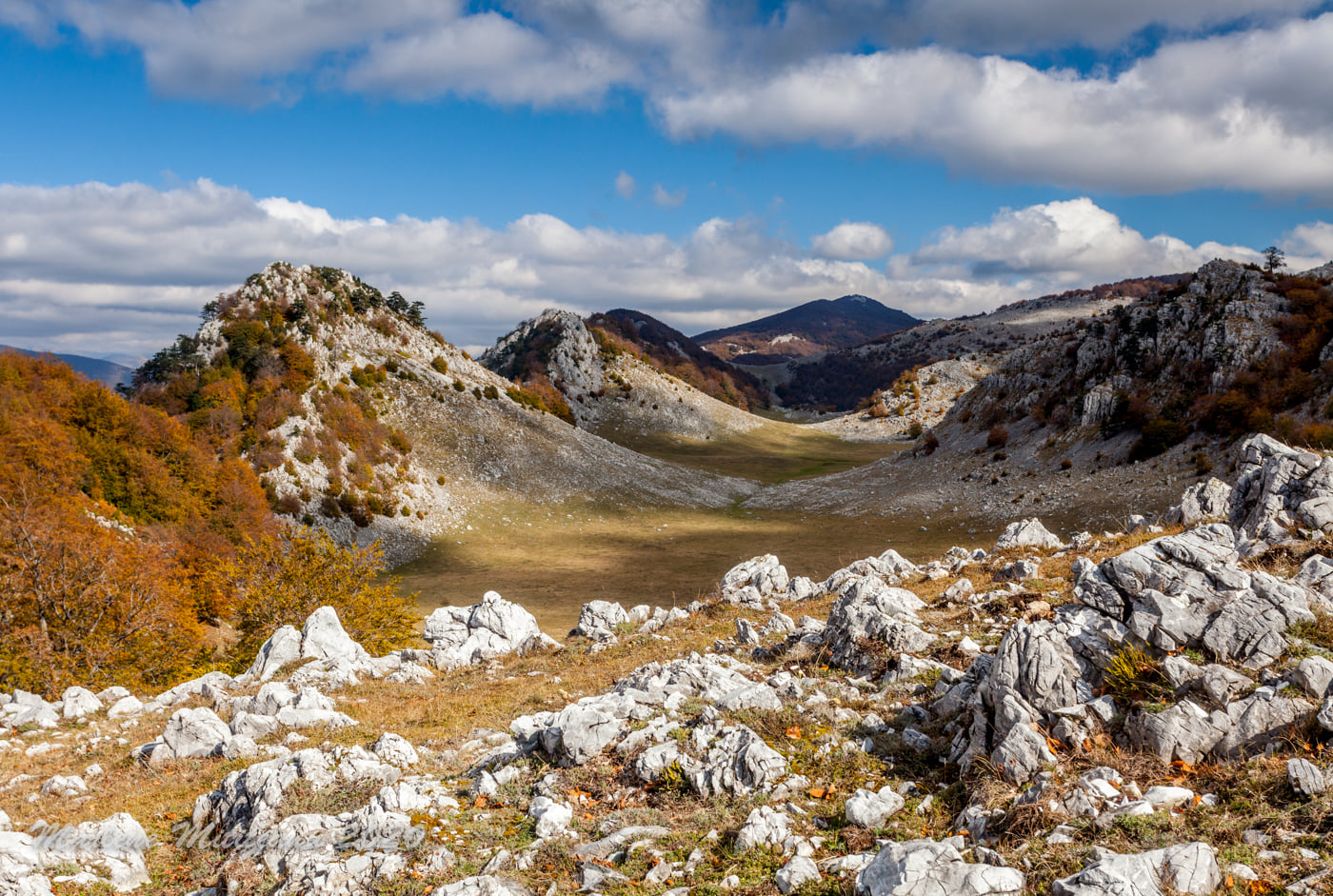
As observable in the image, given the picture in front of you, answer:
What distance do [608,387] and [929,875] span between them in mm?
132949

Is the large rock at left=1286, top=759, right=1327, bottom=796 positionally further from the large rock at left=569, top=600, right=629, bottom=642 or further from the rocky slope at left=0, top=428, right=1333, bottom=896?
the large rock at left=569, top=600, right=629, bottom=642

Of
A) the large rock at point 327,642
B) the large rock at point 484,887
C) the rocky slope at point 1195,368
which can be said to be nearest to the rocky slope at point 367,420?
the large rock at point 327,642

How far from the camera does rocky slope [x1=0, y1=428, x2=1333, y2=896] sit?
24.0 feet

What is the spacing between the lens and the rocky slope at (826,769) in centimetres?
730

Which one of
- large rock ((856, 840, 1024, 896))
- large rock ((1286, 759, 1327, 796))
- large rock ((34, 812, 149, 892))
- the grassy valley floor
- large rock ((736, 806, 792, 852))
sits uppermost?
large rock ((1286, 759, 1327, 796))

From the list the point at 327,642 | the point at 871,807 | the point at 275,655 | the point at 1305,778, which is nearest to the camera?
the point at 1305,778

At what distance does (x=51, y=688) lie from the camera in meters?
22.9

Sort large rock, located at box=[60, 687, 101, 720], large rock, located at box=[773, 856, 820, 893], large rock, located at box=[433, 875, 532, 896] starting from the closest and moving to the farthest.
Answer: large rock, located at box=[773, 856, 820, 893]
large rock, located at box=[433, 875, 532, 896]
large rock, located at box=[60, 687, 101, 720]

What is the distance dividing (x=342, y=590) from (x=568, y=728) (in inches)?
877

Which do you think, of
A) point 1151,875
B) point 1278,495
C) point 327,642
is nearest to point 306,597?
point 327,642

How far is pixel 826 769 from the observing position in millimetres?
10219

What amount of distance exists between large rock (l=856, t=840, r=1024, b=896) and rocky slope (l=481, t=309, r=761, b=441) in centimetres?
11280

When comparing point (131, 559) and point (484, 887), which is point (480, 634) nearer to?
point (484, 887)

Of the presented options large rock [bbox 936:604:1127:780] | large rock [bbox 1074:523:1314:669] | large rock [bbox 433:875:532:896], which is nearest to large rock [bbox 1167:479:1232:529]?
large rock [bbox 1074:523:1314:669]
